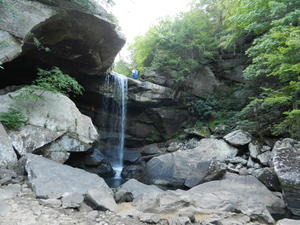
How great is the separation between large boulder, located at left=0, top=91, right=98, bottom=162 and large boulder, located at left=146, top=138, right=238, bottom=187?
2914 millimetres

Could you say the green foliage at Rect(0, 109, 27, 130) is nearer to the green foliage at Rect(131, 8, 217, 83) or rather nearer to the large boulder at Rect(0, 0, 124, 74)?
the large boulder at Rect(0, 0, 124, 74)

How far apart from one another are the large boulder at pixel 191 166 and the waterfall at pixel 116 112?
151 inches

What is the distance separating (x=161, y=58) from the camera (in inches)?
528

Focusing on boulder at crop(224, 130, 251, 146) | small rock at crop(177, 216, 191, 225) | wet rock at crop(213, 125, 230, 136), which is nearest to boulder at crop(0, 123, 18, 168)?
small rock at crop(177, 216, 191, 225)

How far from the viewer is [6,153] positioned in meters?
4.93

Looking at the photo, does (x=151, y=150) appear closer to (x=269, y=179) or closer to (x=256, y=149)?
(x=256, y=149)

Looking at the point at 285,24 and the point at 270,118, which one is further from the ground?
the point at 285,24

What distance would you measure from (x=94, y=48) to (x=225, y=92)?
821cm

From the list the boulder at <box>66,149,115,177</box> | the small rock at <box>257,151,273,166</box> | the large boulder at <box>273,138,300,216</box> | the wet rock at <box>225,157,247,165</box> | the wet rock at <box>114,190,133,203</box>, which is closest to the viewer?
the wet rock at <box>114,190,133,203</box>

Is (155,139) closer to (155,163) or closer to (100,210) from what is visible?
(155,163)

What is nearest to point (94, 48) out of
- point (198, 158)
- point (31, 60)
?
point (31, 60)

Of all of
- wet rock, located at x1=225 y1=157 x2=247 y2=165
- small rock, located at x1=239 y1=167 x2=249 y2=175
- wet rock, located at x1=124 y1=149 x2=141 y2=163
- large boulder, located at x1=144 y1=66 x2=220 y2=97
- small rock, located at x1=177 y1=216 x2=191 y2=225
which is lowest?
wet rock, located at x1=124 y1=149 x2=141 y2=163

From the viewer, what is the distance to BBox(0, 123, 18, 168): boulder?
4.84 meters

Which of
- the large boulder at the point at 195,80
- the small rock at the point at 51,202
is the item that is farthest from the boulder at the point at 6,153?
the large boulder at the point at 195,80
